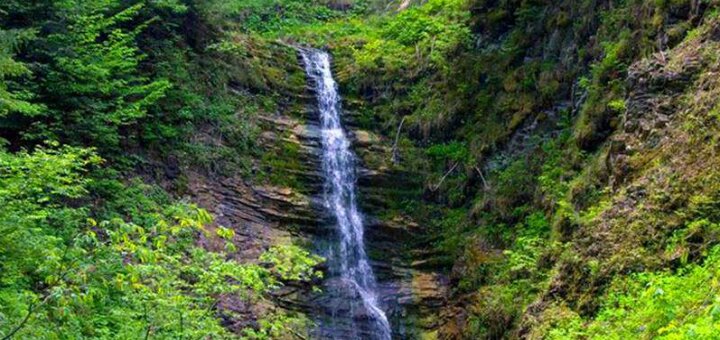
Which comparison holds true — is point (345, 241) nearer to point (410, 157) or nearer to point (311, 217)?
point (311, 217)

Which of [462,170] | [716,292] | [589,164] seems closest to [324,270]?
[462,170]

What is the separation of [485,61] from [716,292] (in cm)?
1142

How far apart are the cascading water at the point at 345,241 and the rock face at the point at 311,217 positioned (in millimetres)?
177

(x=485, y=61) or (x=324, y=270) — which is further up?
(x=485, y=61)

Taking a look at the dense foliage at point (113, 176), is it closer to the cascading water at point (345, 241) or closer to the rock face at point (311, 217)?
the rock face at point (311, 217)

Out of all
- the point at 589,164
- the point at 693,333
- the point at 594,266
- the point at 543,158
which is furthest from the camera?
the point at 543,158

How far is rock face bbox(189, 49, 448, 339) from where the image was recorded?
44.4 feet

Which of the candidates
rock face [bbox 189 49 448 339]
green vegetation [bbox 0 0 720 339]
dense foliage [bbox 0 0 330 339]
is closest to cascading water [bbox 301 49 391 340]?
rock face [bbox 189 49 448 339]

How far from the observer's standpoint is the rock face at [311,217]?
13.5m

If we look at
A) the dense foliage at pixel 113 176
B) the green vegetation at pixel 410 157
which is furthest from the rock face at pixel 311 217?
the dense foliage at pixel 113 176

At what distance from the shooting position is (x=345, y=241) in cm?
1480

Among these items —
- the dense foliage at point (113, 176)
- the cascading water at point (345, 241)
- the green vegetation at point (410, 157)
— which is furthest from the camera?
the cascading water at point (345, 241)

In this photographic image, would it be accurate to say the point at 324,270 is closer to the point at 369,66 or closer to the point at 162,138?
the point at 162,138

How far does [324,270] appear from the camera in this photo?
14.2 meters
